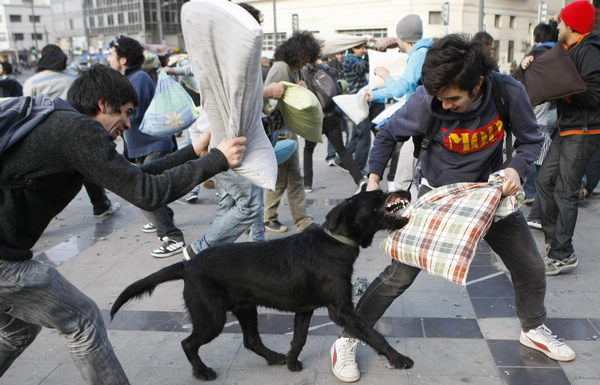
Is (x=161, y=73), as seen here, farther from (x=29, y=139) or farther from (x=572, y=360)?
(x=572, y=360)

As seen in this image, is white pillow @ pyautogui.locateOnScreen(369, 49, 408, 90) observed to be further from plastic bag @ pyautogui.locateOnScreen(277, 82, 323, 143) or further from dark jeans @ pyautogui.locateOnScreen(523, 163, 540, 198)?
dark jeans @ pyautogui.locateOnScreen(523, 163, 540, 198)

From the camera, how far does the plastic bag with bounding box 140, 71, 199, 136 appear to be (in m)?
4.53

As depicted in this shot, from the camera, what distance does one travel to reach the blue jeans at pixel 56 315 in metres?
2.17

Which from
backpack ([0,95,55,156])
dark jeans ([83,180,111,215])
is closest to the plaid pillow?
backpack ([0,95,55,156])

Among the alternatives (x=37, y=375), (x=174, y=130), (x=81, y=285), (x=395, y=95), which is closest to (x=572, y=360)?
(x=395, y=95)

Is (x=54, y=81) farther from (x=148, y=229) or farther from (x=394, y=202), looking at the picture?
(x=394, y=202)

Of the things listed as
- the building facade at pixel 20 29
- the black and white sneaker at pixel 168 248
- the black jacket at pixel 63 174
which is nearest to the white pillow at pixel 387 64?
the black and white sneaker at pixel 168 248

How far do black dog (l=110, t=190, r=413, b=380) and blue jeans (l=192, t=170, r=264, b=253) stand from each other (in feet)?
3.89

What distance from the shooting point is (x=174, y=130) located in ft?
15.1

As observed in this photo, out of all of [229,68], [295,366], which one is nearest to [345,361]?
[295,366]

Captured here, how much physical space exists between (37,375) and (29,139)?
1.85 metres

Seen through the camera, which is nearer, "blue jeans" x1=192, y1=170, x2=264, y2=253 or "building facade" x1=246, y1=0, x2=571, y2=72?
"blue jeans" x1=192, y1=170, x2=264, y2=253

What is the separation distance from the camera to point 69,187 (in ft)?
7.32

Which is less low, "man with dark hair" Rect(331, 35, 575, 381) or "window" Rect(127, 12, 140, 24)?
"window" Rect(127, 12, 140, 24)
